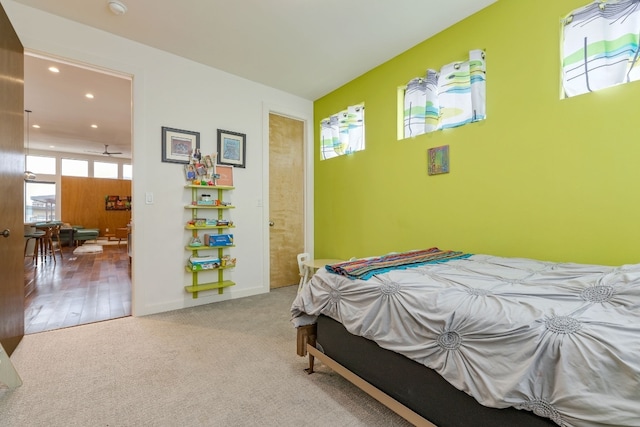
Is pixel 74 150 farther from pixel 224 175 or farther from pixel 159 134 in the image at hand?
pixel 224 175

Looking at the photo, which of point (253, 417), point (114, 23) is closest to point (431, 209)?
point (253, 417)

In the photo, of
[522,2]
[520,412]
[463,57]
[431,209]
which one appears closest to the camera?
[520,412]

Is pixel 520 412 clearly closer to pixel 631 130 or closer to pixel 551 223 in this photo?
pixel 551 223

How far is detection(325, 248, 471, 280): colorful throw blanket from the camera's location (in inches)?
63.8

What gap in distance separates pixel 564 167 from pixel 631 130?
0.36 m

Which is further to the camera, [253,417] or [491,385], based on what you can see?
[253,417]

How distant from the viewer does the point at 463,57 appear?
2.50m

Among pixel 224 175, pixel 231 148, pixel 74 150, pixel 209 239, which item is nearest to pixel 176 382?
pixel 209 239

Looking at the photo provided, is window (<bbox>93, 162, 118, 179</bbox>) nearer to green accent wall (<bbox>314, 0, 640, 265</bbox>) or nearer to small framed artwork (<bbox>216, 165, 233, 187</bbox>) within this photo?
small framed artwork (<bbox>216, 165, 233, 187</bbox>)

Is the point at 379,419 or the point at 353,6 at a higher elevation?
the point at 353,6

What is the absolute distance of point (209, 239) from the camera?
319 cm

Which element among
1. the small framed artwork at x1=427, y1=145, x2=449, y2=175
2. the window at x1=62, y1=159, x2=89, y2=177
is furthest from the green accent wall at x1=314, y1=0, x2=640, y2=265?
the window at x1=62, y1=159, x2=89, y2=177

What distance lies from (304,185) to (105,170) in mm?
8887

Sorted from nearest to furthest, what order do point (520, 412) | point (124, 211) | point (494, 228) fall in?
point (520, 412) < point (494, 228) < point (124, 211)
